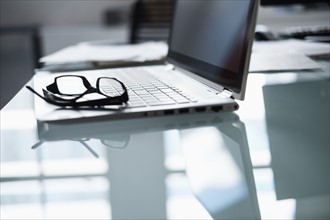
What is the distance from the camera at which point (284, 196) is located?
436 millimetres

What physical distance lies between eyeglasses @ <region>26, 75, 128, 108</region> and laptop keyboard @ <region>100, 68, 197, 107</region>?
0.08 feet

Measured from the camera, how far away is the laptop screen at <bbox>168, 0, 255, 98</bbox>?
762 mm

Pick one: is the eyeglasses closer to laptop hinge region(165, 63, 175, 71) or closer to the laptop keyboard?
the laptop keyboard

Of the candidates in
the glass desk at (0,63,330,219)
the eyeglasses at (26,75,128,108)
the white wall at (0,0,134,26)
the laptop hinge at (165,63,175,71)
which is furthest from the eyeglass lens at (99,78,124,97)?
the white wall at (0,0,134,26)

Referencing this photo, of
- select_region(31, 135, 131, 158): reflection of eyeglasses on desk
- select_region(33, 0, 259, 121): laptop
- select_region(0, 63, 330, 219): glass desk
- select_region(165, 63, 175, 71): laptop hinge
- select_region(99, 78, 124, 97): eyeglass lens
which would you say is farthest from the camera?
select_region(165, 63, 175, 71): laptop hinge

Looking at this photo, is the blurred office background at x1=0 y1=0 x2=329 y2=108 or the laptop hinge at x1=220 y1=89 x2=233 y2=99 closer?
the laptop hinge at x1=220 y1=89 x2=233 y2=99

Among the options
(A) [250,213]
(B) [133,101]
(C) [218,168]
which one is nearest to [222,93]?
(B) [133,101]

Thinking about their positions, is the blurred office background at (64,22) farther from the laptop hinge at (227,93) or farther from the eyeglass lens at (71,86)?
the laptop hinge at (227,93)

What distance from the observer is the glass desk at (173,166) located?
418 millimetres

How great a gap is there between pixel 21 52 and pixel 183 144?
88.6 inches

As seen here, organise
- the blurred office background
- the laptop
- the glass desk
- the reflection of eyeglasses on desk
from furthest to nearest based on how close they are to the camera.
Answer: the blurred office background → the laptop → the reflection of eyeglasses on desk → the glass desk

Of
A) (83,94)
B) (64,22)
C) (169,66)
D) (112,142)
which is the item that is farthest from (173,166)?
(64,22)

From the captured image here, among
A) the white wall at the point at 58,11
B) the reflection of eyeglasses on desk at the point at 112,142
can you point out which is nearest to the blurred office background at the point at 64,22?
the white wall at the point at 58,11

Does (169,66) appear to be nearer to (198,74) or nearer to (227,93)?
(198,74)
